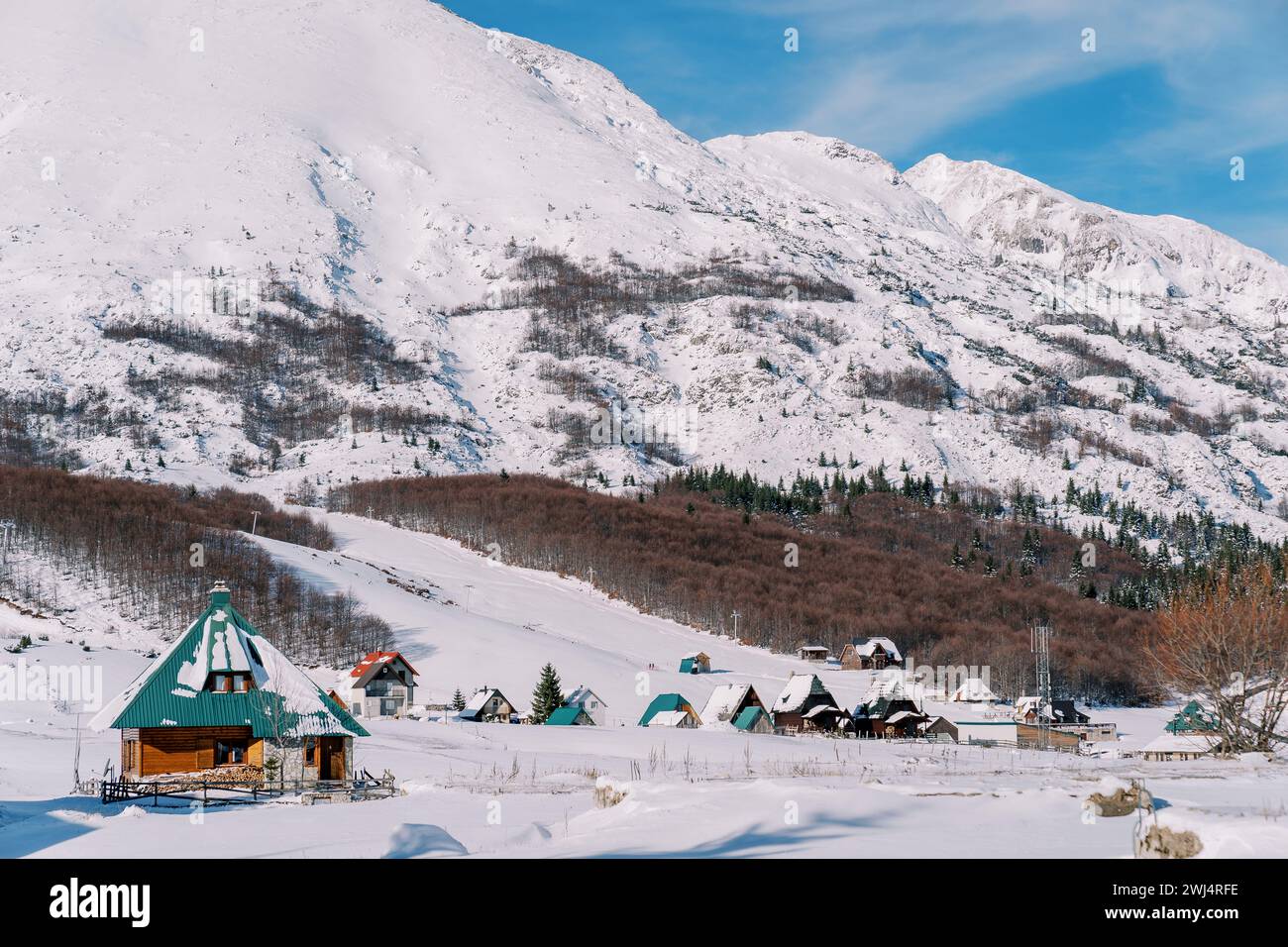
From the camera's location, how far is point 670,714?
87938mm

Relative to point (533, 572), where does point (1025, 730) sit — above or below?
below

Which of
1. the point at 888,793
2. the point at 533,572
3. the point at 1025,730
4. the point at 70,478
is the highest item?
the point at 70,478

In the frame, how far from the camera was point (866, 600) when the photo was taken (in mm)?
188125

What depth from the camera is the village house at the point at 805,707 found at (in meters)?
92.1

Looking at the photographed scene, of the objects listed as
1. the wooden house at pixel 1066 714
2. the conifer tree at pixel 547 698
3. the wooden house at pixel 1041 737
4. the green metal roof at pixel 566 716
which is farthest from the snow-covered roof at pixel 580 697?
the wooden house at pixel 1066 714

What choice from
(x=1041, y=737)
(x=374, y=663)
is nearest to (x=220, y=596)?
(x=374, y=663)

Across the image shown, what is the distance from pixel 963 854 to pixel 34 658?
82765 millimetres

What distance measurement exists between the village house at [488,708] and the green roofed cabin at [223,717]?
155 ft

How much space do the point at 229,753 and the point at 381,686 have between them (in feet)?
182

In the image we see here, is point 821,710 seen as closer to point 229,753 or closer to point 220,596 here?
point 220,596

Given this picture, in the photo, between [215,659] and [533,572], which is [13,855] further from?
[533,572]

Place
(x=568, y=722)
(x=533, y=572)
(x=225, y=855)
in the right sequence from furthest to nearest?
(x=533, y=572), (x=568, y=722), (x=225, y=855)
